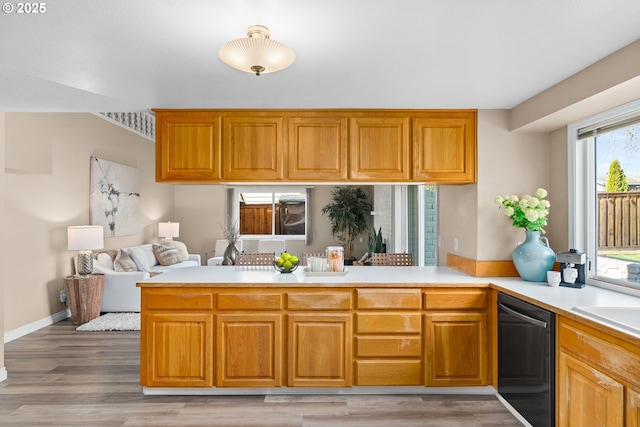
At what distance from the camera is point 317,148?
3229mm

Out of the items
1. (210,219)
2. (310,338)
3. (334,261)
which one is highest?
(210,219)

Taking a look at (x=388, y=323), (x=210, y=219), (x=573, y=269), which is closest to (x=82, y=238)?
(x=388, y=323)

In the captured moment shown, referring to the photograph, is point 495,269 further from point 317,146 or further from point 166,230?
point 166,230

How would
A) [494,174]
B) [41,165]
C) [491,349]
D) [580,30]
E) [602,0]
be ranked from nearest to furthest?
[602,0], [580,30], [491,349], [494,174], [41,165]

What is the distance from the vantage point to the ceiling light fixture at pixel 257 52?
5.70 ft

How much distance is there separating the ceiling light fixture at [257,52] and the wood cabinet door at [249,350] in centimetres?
179

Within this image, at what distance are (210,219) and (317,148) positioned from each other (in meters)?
6.40

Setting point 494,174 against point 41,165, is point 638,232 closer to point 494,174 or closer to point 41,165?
point 494,174

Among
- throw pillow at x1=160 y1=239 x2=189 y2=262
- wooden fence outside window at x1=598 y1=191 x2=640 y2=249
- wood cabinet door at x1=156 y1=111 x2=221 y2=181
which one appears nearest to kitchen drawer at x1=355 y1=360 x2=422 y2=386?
wooden fence outside window at x1=598 y1=191 x2=640 y2=249

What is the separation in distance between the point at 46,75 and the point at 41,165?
2871 mm

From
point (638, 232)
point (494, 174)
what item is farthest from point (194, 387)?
point (638, 232)

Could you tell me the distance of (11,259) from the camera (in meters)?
4.37

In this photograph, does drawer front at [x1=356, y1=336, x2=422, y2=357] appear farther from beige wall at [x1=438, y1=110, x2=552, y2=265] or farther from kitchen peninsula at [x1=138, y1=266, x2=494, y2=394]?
beige wall at [x1=438, y1=110, x2=552, y2=265]

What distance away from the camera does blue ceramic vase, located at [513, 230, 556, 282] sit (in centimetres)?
290
